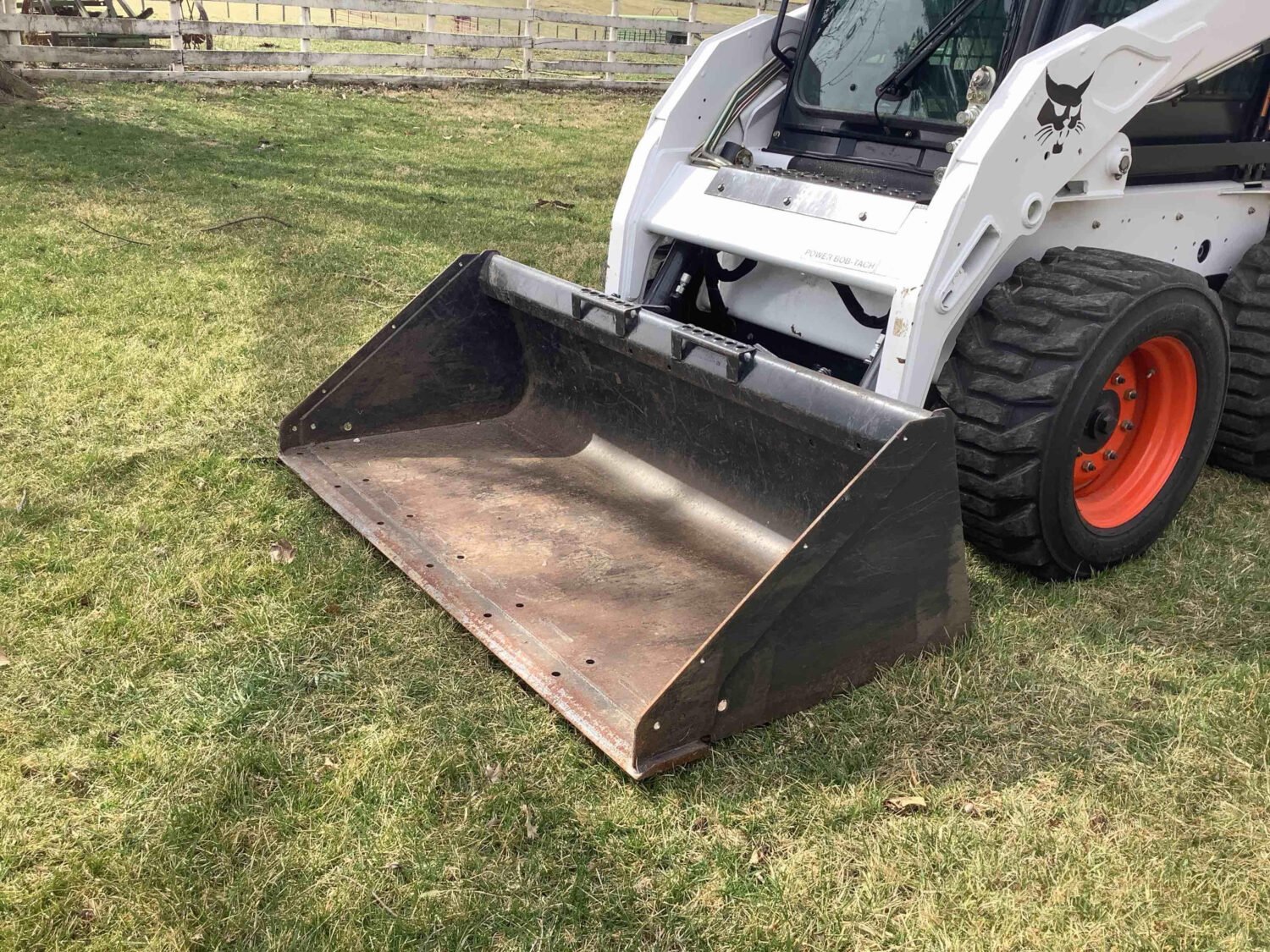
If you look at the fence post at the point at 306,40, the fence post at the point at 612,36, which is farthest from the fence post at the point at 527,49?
the fence post at the point at 306,40

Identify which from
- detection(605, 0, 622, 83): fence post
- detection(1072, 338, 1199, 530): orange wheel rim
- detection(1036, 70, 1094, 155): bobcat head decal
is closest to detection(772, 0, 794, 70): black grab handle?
detection(1036, 70, 1094, 155): bobcat head decal

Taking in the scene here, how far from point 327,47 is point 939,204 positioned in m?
19.1

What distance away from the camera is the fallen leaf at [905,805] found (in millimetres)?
2635

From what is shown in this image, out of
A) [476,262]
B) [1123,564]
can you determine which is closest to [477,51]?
[476,262]

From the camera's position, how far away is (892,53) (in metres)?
3.98

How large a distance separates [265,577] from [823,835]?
1.88 metres

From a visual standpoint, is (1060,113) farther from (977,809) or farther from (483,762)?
(483,762)

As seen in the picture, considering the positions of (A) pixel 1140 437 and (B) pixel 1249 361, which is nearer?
(A) pixel 1140 437

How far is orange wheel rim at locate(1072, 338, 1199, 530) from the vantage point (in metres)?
3.70

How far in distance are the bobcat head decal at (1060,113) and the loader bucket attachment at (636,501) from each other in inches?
42.9

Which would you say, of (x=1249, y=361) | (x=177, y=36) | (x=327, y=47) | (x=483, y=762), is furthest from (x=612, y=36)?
(x=483, y=762)

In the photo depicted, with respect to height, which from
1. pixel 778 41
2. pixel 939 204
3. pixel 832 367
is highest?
pixel 778 41

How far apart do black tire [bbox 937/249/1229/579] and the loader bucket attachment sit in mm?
402

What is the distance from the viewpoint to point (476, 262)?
422 centimetres
